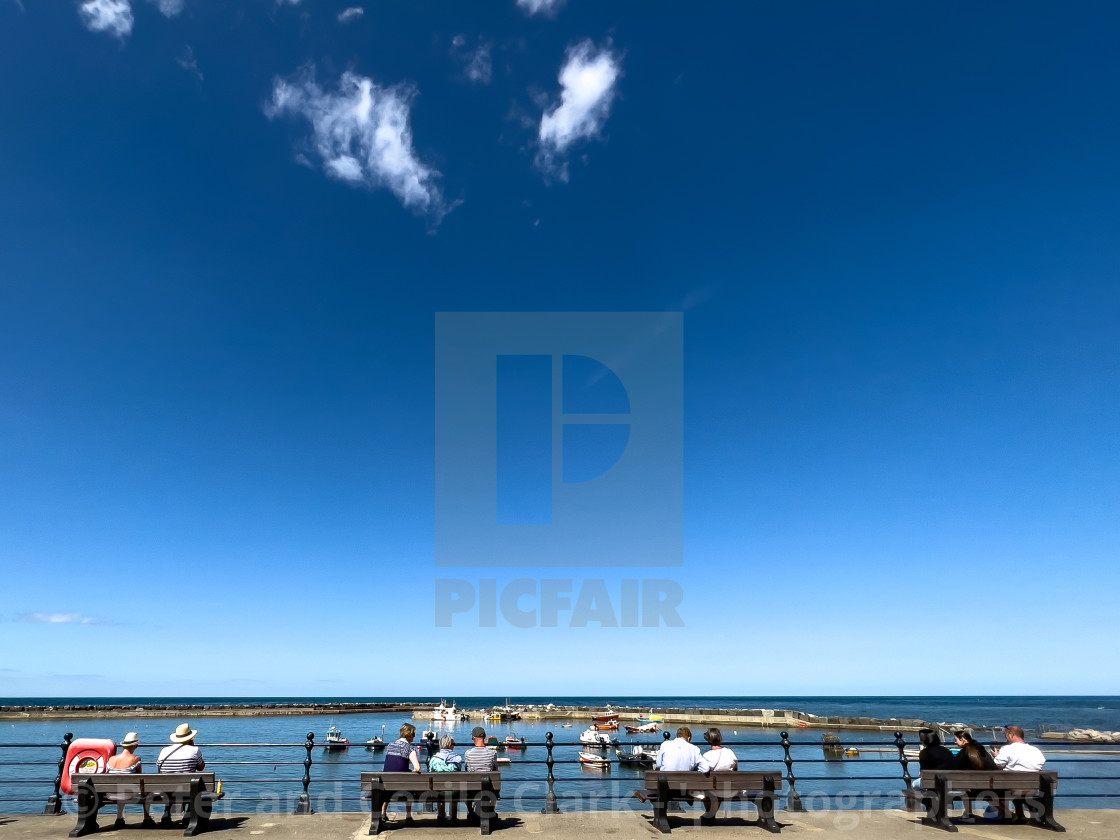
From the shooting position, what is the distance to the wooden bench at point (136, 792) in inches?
298

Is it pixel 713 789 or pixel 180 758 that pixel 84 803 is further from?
pixel 713 789

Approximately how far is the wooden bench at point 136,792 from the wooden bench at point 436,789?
2024 millimetres

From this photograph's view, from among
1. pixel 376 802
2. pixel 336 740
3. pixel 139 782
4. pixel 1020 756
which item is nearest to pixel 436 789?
pixel 376 802

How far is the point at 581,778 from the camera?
815cm

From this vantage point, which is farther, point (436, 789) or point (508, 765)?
point (508, 765)

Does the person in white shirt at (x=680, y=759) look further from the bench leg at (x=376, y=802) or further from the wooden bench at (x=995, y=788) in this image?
the bench leg at (x=376, y=802)

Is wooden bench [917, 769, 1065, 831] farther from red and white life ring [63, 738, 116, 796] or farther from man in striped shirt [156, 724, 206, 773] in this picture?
red and white life ring [63, 738, 116, 796]

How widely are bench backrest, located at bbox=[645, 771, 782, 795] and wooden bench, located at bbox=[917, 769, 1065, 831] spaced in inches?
88.4

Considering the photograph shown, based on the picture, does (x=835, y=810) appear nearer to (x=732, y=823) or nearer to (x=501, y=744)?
(x=732, y=823)

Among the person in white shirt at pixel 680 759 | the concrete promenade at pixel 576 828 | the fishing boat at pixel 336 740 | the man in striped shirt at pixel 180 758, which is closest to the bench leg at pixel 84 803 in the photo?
the concrete promenade at pixel 576 828

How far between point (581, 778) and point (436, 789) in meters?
1.82

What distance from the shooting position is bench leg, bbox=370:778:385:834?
7.70 metres

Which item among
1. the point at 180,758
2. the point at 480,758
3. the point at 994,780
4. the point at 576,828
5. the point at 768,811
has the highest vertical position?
the point at 180,758

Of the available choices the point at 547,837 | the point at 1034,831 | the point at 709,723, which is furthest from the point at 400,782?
the point at 709,723
